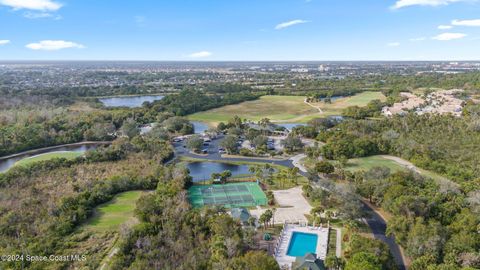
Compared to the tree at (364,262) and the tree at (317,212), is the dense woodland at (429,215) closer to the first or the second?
the tree at (364,262)

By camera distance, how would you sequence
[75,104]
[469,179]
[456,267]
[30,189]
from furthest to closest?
1. [75,104]
2. [469,179]
3. [30,189]
4. [456,267]

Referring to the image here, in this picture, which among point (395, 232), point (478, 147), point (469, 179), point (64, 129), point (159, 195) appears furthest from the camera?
point (64, 129)

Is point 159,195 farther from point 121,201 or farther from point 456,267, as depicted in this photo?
point 456,267

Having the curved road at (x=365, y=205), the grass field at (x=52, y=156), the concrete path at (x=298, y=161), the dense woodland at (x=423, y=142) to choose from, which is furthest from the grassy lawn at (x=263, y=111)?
the grass field at (x=52, y=156)

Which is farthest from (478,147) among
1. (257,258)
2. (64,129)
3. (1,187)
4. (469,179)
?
(64,129)

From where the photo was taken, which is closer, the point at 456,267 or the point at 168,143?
the point at 456,267

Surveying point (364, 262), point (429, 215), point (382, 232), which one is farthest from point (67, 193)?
point (429, 215)

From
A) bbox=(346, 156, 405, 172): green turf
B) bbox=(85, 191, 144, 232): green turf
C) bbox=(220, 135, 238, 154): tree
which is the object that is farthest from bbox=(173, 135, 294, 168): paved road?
bbox=(85, 191, 144, 232): green turf
